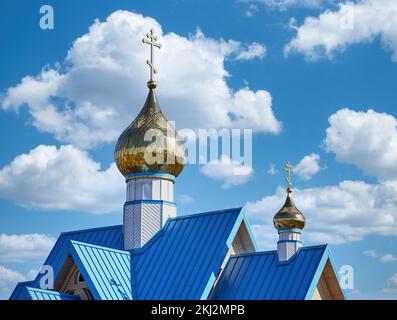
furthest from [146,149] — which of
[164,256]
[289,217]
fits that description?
[289,217]

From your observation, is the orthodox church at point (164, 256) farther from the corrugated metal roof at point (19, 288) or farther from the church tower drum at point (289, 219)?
the church tower drum at point (289, 219)

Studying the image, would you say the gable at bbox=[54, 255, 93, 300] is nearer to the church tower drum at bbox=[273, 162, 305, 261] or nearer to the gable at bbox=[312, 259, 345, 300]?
the gable at bbox=[312, 259, 345, 300]

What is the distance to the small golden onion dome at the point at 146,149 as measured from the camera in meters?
21.3

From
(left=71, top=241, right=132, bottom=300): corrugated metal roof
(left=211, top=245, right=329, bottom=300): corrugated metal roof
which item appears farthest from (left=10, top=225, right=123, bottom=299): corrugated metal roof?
(left=211, top=245, right=329, bottom=300): corrugated metal roof

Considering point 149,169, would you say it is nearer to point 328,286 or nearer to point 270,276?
point 270,276

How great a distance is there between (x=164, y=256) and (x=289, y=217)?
7.23 meters

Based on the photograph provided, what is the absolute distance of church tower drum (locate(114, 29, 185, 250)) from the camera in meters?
21.1

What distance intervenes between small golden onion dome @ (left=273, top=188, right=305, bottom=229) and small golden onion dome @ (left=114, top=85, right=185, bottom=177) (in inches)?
212

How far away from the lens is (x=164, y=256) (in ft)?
64.4

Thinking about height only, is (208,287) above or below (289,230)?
below

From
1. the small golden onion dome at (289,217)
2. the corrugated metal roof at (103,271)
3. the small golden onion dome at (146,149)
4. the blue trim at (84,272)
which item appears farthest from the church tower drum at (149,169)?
the small golden onion dome at (289,217)
